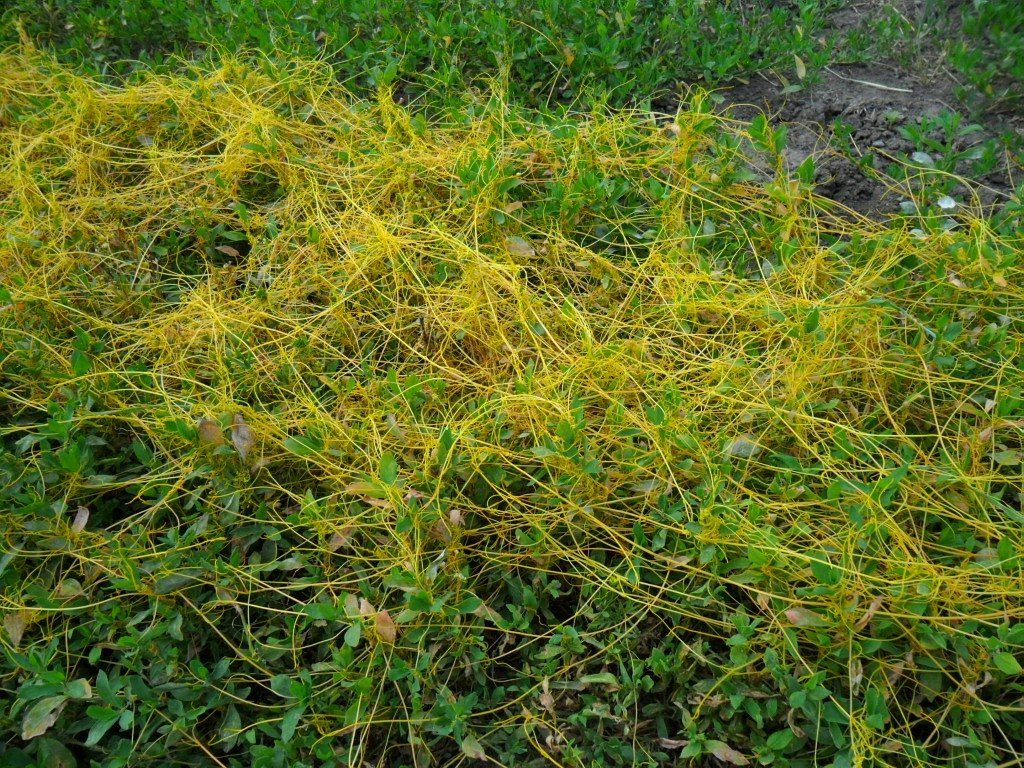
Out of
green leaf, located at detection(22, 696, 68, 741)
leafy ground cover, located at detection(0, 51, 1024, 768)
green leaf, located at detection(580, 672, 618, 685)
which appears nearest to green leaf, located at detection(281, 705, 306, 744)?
leafy ground cover, located at detection(0, 51, 1024, 768)

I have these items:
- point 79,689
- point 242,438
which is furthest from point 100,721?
point 242,438

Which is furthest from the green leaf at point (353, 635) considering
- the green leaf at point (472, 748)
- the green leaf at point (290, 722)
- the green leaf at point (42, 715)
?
the green leaf at point (42, 715)

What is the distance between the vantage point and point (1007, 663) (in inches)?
69.7

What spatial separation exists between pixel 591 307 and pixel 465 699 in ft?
4.28

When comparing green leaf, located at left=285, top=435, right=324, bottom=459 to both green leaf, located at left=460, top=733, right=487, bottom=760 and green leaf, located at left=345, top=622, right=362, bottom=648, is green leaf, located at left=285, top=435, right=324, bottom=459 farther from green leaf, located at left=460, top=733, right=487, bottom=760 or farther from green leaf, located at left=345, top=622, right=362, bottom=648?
green leaf, located at left=460, top=733, right=487, bottom=760

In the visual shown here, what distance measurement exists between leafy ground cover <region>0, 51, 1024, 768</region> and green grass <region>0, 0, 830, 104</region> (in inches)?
14.2

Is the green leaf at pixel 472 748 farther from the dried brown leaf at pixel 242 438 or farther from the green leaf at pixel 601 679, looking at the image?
the dried brown leaf at pixel 242 438

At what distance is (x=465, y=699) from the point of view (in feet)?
6.22

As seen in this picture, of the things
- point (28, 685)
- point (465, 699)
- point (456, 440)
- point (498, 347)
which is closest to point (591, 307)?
point (498, 347)

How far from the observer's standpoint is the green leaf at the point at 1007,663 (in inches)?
69.3

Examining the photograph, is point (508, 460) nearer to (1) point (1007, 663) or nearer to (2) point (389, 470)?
(2) point (389, 470)

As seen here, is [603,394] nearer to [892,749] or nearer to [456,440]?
[456,440]

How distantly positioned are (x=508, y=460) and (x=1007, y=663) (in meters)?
1.23

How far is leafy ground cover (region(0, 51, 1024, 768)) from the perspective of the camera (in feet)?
6.26
